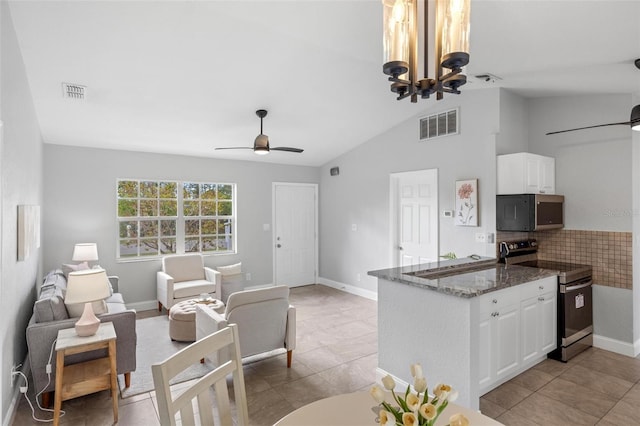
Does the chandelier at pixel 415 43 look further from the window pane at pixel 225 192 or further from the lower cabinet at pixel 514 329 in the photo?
the window pane at pixel 225 192

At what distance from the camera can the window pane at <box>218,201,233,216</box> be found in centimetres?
632

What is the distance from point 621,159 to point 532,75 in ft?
4.51

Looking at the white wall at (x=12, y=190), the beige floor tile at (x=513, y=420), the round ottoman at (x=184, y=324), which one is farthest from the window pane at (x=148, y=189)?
the beige floor tile at (x=513, y=420)

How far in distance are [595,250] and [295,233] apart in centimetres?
475

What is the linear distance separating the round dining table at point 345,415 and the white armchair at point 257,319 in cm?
179

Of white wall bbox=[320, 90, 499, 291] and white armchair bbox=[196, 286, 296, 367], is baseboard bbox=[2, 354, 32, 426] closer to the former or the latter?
white armchair bbox=[196, 286, 296, 367]

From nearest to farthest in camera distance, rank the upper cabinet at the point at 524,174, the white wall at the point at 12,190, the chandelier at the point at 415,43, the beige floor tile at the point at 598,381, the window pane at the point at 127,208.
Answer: the chandelier at the point at 415,43 < the white wall at the point at 12,190 < the beige floor tile at the point at 598,381 < the upper cabinet at the point at 524,174 < the window pane at the point at 127,208

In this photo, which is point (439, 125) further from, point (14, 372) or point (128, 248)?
point (14, 372)

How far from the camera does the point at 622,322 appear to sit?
148 inches

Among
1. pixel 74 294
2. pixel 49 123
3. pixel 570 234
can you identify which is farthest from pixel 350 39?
pixel 49 123

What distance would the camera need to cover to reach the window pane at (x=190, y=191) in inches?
234

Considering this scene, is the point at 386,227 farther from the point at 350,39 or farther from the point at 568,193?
the point at 350,39

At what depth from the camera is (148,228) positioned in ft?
18.5

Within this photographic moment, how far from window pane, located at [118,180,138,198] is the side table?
10.1 feet
